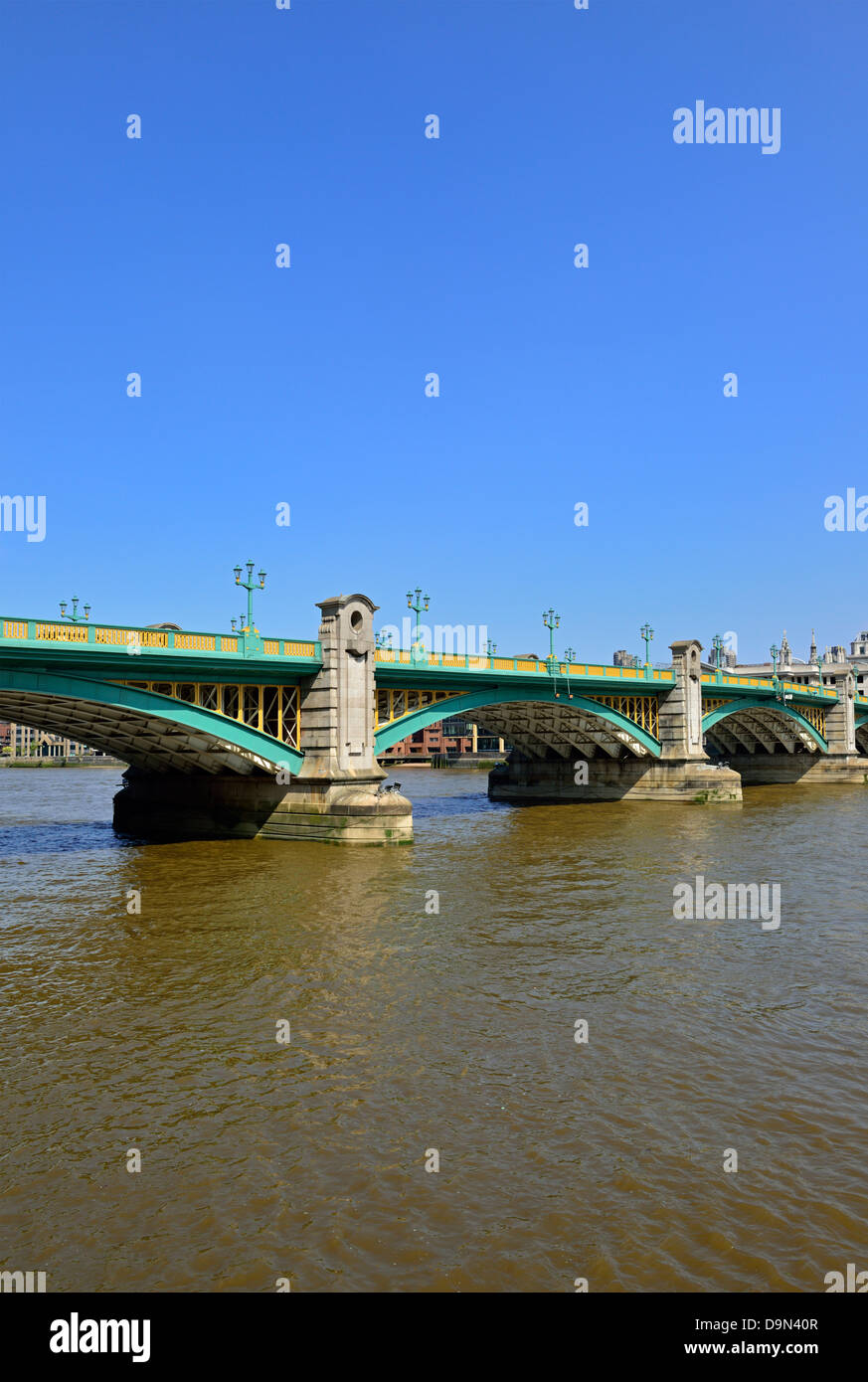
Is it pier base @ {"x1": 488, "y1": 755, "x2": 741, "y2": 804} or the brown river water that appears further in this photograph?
pier base @ {"x1": 488, "y1": 755, "x2": 741, "y2": 804}

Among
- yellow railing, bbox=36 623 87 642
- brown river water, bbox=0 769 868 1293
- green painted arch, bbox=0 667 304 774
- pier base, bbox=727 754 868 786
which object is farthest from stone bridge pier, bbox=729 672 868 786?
yellow railing, bbox=36 623 87 642

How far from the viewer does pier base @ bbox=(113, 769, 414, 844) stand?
116ft

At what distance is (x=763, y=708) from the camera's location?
74.1 meters

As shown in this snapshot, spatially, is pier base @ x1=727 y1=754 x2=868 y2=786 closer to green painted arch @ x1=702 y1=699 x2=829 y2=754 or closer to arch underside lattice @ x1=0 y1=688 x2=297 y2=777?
green painted arch @ x1=702 y1=699 x2=829 y2=754

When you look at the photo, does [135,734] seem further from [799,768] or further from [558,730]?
[799,768]

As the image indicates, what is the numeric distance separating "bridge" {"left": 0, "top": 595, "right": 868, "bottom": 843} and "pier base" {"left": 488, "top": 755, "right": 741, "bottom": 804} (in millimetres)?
140

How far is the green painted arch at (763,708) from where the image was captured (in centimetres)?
6625

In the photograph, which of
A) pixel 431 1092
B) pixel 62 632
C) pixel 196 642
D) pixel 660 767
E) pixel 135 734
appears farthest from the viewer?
pixel 660 767

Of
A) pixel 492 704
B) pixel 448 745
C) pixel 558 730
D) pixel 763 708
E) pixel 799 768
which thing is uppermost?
pixel 763 708

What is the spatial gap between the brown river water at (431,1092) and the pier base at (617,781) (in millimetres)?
32924

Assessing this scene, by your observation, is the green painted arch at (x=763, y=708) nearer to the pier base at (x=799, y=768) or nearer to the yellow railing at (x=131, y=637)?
the pier base at (x=799, y=768)

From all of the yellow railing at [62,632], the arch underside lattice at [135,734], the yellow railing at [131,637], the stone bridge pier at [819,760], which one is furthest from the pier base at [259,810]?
the stone bridge pier at [819,760]

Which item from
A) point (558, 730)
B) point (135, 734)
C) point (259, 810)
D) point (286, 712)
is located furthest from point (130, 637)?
point (558, 730)

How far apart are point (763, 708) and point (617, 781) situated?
19714 millimetres
